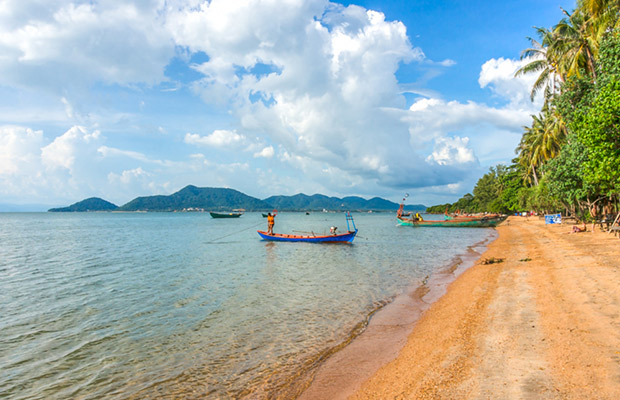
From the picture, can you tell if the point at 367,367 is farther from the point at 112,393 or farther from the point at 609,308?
the point at 609,308

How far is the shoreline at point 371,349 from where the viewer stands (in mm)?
7055

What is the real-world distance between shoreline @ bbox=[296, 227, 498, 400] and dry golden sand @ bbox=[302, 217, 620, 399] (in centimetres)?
10

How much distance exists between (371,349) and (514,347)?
11.0 ft

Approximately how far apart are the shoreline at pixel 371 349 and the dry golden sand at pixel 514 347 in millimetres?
104

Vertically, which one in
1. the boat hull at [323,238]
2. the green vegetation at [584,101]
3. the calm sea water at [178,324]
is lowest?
the calm sea water at [178,324]

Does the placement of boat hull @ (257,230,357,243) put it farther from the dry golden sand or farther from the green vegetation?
the dry golden sand

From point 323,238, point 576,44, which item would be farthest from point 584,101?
point 323,238

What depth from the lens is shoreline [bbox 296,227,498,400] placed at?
7055 mm

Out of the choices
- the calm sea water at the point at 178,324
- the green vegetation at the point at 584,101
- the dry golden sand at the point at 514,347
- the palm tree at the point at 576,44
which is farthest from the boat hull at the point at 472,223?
the dry golden sand at the point at 514,347

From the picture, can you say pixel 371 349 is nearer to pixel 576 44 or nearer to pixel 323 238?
pixel 323 238

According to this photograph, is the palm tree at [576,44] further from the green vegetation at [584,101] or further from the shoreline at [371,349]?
the shoreline at [371,349]

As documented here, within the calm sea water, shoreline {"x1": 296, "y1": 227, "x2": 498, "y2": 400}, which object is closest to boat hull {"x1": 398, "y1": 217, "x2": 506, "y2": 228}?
the calm sea water

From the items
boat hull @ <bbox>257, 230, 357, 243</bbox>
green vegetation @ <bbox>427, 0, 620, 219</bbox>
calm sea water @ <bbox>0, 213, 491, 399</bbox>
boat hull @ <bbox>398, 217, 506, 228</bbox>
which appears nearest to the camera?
calm sea water @ <bbox>0, 213, 491, 399</bbox>

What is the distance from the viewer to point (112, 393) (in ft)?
23.7
